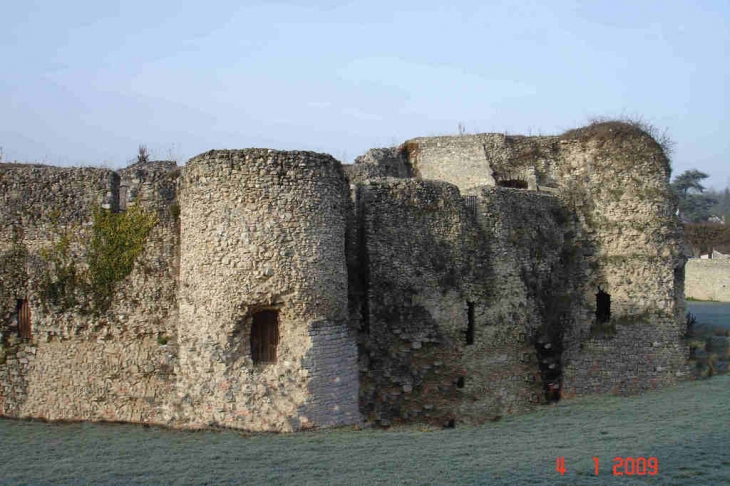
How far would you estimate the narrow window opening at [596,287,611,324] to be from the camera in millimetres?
17156

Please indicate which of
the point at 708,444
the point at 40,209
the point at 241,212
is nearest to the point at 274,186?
the point at 241,212

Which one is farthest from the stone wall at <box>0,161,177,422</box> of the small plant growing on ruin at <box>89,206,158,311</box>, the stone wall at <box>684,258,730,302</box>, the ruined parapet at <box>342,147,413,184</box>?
the stone wall at <box>684,258,730,302</box>

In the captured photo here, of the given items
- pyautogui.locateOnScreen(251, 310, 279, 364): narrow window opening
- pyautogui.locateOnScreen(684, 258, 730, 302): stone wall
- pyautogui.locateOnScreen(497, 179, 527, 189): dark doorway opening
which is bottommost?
pyautogui.locateOnScreen(251, 310, 279, 364): narrow window opening

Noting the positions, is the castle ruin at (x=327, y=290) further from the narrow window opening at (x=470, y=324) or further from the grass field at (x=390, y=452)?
the grass field at (x=390, y=452)

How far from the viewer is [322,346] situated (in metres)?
12.1

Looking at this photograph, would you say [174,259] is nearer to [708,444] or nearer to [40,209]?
[40,209]

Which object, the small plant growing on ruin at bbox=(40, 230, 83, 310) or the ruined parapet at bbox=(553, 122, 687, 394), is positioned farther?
the ruined parapet at bbox=(553, 122, 687, 394)

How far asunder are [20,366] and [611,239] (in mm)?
13036

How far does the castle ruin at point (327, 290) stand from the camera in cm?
1195

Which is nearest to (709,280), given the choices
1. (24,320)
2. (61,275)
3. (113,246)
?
(113,246)

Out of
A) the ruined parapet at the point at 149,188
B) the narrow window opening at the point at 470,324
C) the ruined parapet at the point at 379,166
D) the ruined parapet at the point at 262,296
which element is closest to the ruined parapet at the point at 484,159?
the ruined parapet at the point at 379,166

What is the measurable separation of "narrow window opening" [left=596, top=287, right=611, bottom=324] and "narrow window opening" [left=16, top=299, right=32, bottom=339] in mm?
12416

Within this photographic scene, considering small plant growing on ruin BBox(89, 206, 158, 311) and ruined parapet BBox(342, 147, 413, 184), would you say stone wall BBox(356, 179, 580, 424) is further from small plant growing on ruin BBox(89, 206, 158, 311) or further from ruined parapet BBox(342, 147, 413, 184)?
small plant growing on ruin BBox(89, 206, 158, 311)
